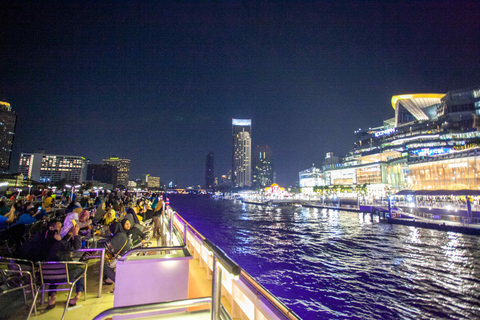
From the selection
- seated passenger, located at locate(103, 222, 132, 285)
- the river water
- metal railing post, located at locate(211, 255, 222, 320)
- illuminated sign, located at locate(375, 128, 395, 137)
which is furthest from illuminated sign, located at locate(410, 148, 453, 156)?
metal railing post, located at locate(211, 255, 222, 320)

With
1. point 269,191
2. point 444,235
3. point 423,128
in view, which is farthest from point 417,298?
point 269,191

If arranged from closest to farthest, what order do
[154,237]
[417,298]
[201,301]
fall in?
[201,301]
[154,237]
[417,298]

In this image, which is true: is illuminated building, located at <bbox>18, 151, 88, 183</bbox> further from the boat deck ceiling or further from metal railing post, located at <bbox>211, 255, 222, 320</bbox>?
metal railing post, located at <bbox>211, 255, 222, 320</bbox>

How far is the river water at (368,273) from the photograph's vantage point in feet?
35.5

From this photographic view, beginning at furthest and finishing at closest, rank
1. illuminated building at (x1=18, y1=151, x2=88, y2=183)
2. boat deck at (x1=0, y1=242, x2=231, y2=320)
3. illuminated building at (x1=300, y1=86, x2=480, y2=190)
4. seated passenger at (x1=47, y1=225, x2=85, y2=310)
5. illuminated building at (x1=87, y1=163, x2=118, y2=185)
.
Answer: illuminated building at (x1=87, y1=163, x2=118, y2=185)
illuminated building at (x1=18, y1=151, x2=88, y2=183)
illuminated building at (x1=300, y1=86, x2=480, y2=190)
seated passenger at (x1=47, y1=225, x2=85, y2=310)
boat deck at (x1=0, y1=242, x2=231, y2=320)

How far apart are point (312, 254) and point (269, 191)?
107611mm

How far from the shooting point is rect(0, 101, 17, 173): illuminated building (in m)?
96.8

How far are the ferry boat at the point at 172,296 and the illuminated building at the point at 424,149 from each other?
74939mm

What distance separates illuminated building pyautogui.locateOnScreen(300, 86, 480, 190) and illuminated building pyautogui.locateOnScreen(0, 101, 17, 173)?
148590mm

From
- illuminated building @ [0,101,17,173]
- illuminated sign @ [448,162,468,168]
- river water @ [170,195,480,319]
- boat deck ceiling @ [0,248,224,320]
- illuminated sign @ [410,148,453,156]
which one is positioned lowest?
river water @ [170,195,480,319]

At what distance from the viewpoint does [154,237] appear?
34.0 feet

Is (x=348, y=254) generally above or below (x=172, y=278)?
below

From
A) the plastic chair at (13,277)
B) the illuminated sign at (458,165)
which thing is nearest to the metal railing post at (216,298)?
the plastic chair at (13,277)

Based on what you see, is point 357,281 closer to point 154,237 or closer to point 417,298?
point 417,298
